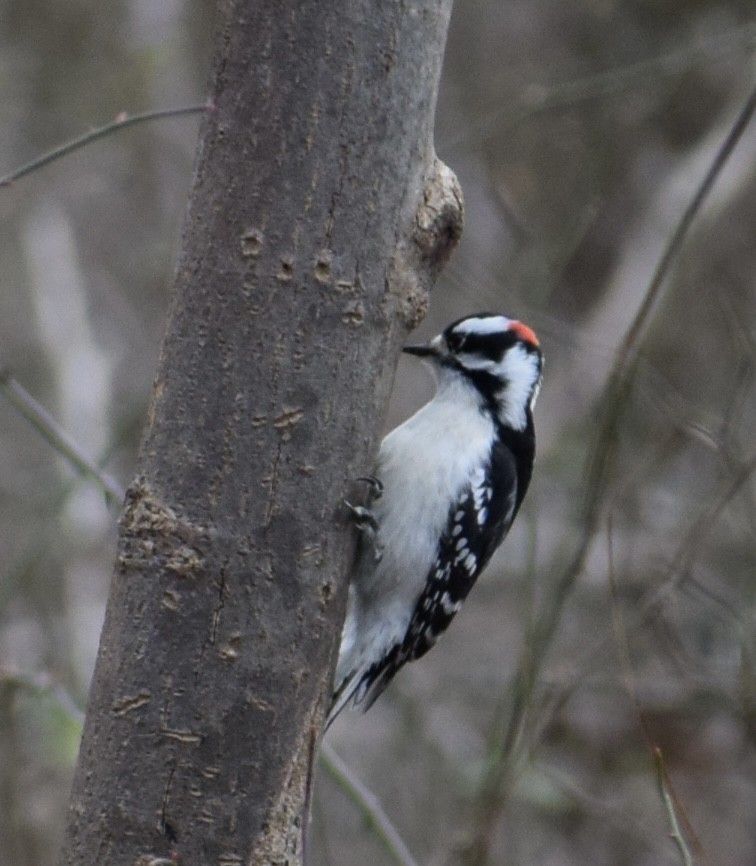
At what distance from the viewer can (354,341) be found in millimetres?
2459

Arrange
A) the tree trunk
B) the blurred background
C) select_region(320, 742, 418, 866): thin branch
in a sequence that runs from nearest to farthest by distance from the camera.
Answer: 1. the tree trunk
2. select_region(320, 742, 418, 866): thin branch
3. the blurred background

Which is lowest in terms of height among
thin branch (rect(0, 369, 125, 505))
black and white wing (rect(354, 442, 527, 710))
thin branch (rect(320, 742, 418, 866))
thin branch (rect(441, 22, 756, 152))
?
thin branch (rect(320, 742, 418, 866))

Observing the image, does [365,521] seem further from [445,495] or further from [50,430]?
[50,430]

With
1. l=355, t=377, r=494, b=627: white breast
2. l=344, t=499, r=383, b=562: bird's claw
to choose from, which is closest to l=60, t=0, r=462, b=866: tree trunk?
l=344, t=499, r=383, b=562: bird's claw

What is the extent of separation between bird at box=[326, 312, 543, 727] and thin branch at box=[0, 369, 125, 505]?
0.72m

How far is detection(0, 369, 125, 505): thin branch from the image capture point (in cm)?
337

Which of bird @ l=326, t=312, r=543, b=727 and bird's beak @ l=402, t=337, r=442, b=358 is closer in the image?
bird @ l=326, t=312, r=543, b=727

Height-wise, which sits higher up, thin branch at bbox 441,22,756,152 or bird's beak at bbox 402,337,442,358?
thin branch at bbox 441,22,756,152

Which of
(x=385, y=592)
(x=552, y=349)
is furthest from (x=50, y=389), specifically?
(x=385, y=592)

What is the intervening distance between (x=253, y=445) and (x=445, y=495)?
1.43m

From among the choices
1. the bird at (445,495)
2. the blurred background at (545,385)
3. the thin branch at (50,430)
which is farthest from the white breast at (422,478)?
the blurred background at (545,385)

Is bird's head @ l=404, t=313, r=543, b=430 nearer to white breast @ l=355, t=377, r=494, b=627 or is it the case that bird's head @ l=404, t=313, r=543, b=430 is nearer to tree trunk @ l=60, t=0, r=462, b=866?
white breast @ l=355, t=377, r=494, b=627

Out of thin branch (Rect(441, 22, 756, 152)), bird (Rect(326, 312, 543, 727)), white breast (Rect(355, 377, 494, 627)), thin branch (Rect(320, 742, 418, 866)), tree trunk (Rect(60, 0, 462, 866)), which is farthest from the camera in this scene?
thin branch (Rect(441, 22, 756, 152))

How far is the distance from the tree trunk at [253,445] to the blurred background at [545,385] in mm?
2174
